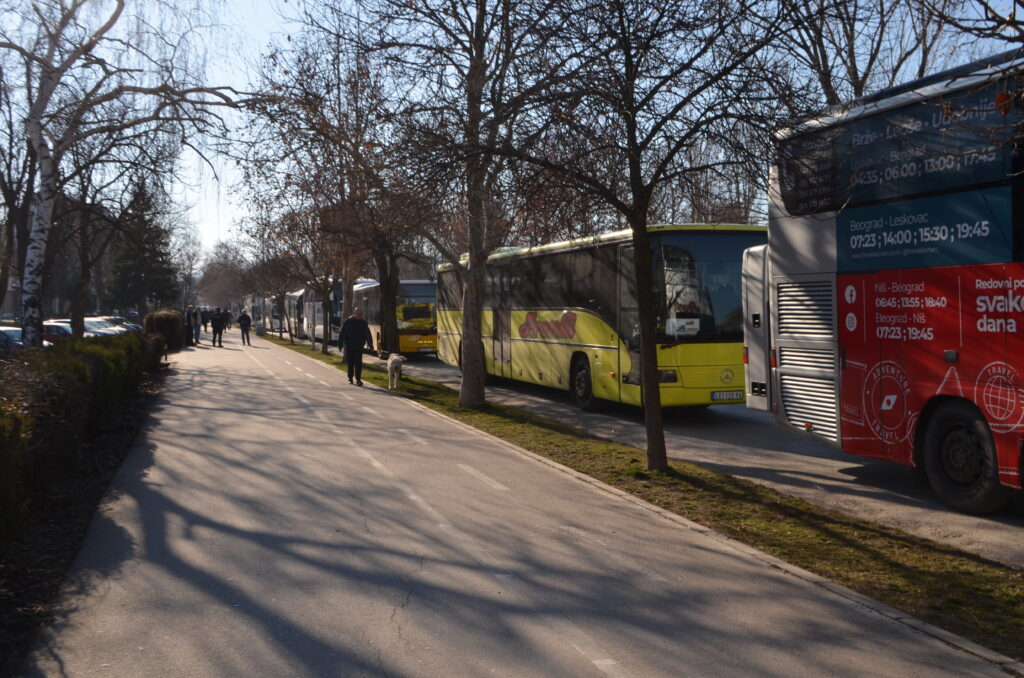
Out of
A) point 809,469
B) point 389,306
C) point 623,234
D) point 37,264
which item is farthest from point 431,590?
point 389,306

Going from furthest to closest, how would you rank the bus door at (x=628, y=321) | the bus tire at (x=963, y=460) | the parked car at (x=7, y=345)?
the bus door at (x=628, y=321) < the parked car at (x=7, y=345) < the bus tire at (x=963, y=460)

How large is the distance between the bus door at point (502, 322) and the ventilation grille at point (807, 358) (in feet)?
37.2

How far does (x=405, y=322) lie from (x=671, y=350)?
21897 mm

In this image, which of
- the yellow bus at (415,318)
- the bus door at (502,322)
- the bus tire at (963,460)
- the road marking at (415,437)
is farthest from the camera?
the yellow bus at (415,318)

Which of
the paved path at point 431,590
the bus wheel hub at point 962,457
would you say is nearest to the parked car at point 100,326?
the paved path at point 431,590

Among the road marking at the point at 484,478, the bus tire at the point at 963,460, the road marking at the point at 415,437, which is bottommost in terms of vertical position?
the road marking at the point at 484,478

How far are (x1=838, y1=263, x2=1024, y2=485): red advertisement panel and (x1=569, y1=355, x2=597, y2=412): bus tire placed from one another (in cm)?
811

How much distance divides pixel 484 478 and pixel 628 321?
6300mm

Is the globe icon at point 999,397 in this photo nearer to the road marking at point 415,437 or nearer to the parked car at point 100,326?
the road marking at point 415,437

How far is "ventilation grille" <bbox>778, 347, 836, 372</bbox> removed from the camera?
32.6ft

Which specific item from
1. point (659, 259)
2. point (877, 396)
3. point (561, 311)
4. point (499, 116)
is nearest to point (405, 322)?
point (561, 311)

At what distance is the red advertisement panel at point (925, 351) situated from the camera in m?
7.67

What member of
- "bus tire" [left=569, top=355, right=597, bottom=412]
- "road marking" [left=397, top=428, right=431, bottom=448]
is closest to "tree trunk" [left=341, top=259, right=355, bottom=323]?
"bus tire" [left=569, top=355, right=597, bottom=412]

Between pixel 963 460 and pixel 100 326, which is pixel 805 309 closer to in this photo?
pixel 963 460
